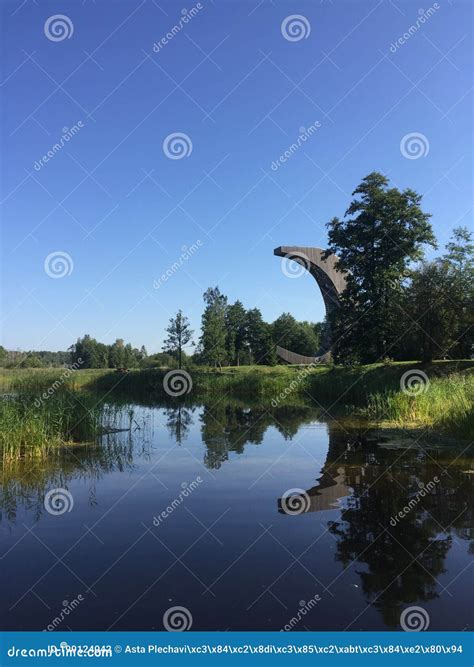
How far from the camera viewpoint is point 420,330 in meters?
30.7

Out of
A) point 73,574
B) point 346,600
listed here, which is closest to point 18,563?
point 73,574

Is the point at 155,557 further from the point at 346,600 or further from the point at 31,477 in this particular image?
the point at 31,477

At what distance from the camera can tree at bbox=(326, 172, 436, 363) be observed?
101ft

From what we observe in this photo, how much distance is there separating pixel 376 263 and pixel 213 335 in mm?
22940

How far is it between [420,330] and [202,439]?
1960 cm

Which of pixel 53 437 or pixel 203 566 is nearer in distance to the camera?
pixel 203 566

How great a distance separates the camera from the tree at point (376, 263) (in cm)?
3070

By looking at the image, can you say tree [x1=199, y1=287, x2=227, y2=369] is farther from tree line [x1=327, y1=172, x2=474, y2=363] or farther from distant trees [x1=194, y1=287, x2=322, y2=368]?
tree line [x1=327, y1=172, x2=474, y2=363]

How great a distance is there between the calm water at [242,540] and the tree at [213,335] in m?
38.3

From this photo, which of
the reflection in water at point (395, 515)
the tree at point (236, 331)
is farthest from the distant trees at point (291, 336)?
the reflection in water at point (395, 515)

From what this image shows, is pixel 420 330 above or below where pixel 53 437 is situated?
above

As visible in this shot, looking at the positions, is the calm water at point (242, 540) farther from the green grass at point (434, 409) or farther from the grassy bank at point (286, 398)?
the green grass at point (434, 409)

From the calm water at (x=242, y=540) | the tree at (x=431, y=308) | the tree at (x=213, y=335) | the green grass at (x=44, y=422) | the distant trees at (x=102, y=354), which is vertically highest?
the tree at (x=431, y=308)

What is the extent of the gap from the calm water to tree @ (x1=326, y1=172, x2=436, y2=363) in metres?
18.9
